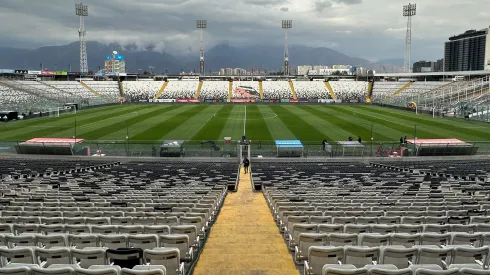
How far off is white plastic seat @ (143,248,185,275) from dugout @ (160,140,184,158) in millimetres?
24835

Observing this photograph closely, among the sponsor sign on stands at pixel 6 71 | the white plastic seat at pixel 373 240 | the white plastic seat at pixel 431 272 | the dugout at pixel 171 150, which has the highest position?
the sponsor sign on stands at pixel 6 71

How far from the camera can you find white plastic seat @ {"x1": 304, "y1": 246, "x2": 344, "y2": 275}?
6121 mm

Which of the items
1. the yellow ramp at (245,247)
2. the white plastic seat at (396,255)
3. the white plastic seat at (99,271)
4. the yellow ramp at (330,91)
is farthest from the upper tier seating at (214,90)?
the white plastic seat at (99,271)

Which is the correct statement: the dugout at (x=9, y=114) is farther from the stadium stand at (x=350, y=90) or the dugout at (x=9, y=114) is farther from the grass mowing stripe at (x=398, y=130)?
the stadium stand at (x=350, y=90)

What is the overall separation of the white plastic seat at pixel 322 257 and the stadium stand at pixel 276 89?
356 ft

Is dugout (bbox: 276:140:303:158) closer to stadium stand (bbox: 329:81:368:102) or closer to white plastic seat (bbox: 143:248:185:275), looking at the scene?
white plastic seat (bbox: 143:248:185:275)

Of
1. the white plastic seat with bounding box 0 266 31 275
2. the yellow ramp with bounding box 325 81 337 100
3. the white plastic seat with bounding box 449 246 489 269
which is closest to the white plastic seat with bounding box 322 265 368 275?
the white plastic seat with bounding box 449 246 489 269

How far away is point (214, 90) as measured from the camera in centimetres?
12075

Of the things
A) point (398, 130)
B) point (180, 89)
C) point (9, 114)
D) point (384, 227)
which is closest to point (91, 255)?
point (384, 227)

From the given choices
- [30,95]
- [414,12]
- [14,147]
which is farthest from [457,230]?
[414,12]

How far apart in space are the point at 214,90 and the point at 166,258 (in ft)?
381

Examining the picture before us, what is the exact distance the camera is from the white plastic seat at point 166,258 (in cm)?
610

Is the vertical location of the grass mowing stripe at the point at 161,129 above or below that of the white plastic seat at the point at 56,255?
below

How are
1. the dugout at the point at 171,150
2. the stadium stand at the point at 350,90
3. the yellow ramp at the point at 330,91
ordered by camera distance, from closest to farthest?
the dugout at the point at 171,150 → the stadium stand at the point at 350,90 → the yellow ramp at the point at 330,91
